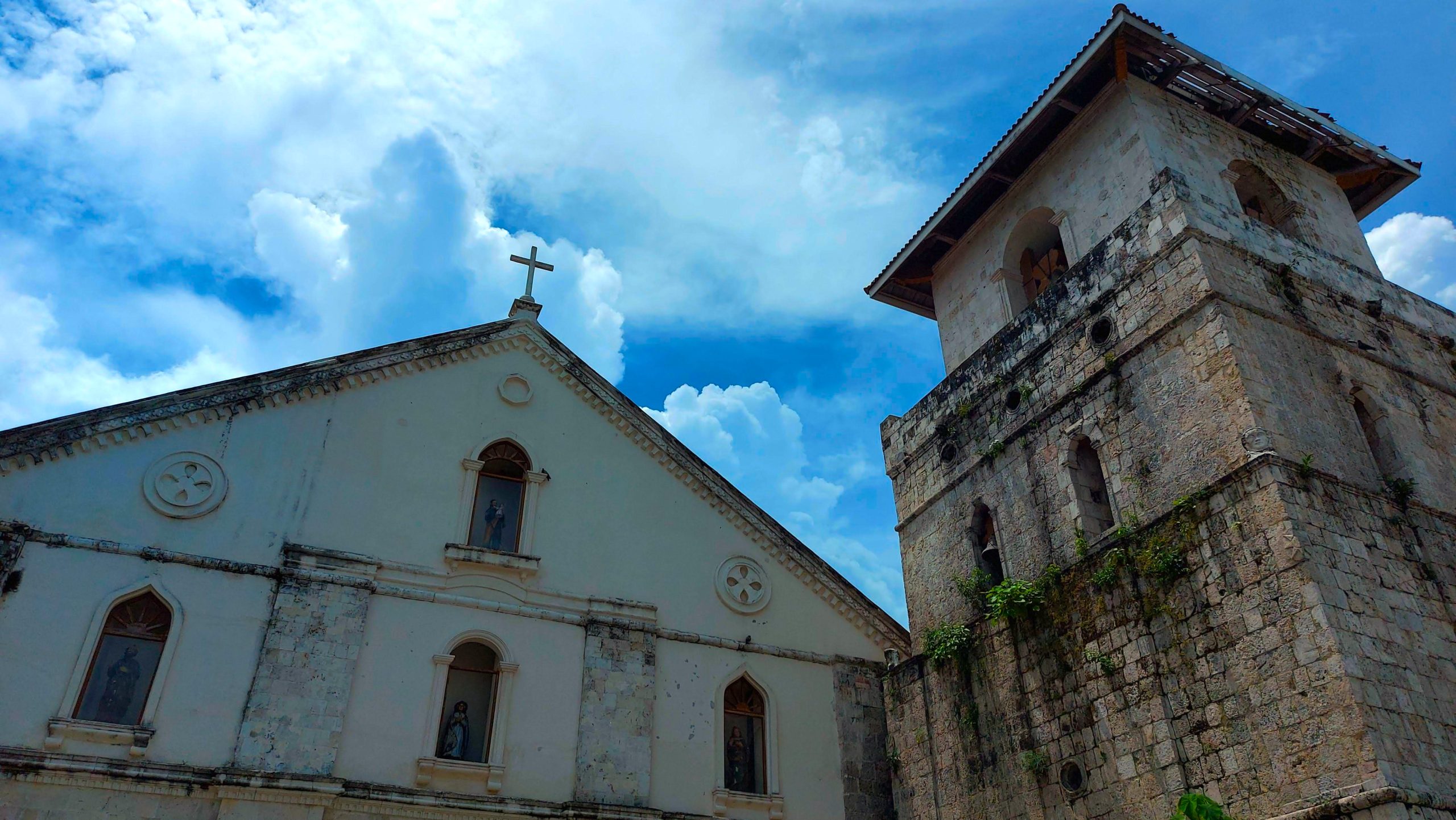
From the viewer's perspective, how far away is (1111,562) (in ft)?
38.3

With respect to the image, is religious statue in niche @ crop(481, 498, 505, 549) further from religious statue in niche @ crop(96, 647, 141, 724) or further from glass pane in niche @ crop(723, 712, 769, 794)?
religious statue in niche @ crop(96, 647, 141, 724)

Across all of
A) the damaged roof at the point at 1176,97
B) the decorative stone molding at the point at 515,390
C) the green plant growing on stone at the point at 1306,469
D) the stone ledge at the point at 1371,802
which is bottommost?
the stone ledge at the point at 1371,802

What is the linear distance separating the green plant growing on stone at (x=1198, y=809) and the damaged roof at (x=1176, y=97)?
34.3 ft

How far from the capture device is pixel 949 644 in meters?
14.0

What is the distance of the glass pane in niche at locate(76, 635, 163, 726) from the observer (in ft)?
35.9

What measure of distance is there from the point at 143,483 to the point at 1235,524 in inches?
508

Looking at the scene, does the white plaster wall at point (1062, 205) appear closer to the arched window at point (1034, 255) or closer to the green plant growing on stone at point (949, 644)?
the arched window at point (1034, 255)

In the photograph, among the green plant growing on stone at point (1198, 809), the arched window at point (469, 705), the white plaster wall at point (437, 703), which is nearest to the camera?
the green plant growing on stone at point (1198, 809)

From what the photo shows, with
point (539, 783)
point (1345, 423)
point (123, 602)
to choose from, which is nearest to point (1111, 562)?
point (1345, 423)

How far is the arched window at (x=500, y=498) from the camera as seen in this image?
14.1 meters

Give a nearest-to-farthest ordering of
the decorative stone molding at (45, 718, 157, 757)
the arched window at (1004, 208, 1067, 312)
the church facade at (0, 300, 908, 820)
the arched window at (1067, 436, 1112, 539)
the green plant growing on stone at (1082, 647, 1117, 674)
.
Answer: the decorative stone molding at (45, 718, 157, 757)
the church facade at (0, 300, 908, 820)
the green plant growing on stone at (1082, 647, 1117, 674)
the arched window at (1067, 436, 1112, 539)
the arched window at (1004, 208, 1067, 312)

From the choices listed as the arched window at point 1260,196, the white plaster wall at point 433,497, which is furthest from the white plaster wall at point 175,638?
the arched window at point 1260,196

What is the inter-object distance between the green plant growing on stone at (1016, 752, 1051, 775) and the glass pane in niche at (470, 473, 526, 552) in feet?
24.6

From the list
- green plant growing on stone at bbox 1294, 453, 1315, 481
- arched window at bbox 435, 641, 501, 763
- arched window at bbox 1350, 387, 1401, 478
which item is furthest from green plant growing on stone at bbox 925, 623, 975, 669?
arched window at bbox 435, 641, 501, 763
